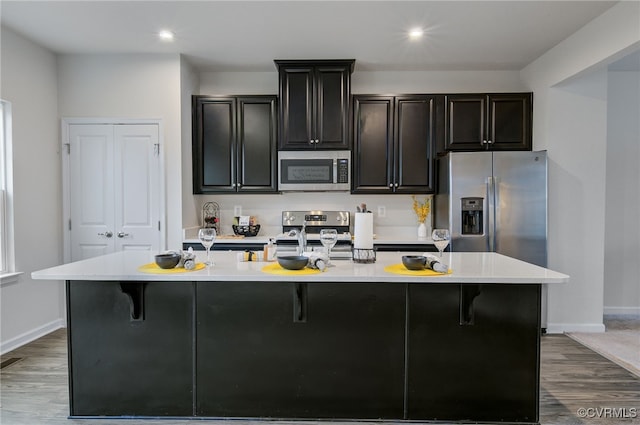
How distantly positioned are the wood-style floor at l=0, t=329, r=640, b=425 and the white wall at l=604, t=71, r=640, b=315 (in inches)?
60.3

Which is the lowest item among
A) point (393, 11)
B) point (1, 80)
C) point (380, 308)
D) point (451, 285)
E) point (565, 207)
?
point (380, 308)

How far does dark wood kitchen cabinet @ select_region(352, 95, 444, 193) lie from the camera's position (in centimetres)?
395

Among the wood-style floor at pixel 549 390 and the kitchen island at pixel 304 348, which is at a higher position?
the kitchen island at pixel 304 348

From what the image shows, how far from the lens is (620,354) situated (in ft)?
10.3

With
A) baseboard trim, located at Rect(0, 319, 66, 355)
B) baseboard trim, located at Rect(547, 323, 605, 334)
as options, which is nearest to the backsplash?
baseboard trim, located at Rect(547, 323, 605, 334)

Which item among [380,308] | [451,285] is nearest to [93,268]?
[380,308]

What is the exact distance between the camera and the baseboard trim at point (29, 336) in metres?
3.12

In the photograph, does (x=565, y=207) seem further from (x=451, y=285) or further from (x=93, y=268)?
(x=93, y=268)

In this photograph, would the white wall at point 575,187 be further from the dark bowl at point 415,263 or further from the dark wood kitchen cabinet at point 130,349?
the dark wood kitchen cabinet at point 130,349

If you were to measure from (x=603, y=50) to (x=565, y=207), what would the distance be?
1.49 metres

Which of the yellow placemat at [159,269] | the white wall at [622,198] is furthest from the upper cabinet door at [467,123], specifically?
the yellow placemat at [159,269]

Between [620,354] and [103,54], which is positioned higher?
[103,54]

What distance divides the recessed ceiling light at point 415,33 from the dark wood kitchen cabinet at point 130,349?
2734mm

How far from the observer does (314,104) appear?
386 centimetres
